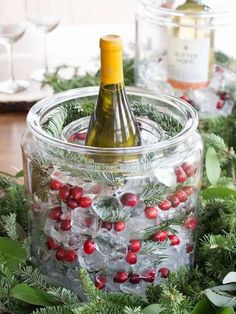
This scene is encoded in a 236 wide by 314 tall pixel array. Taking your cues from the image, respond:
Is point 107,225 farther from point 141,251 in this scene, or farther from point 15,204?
point 15,204

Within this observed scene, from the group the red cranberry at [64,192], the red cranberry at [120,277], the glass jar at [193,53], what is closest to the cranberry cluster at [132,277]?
the red cranberry at [120,277]

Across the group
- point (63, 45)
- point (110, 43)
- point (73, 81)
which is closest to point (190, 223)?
point (110, 43)

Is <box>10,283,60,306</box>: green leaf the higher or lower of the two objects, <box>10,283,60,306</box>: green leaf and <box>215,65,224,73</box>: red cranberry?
the lower

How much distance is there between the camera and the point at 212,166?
95 cm

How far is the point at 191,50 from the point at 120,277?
1.77 ft

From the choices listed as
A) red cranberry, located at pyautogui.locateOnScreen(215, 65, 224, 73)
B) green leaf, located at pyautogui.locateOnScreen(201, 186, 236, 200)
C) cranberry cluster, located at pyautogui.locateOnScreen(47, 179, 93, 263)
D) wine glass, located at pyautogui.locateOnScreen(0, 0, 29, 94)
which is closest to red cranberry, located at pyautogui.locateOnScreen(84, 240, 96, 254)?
cranberry cluster, located at pyautogui.locateOnScreen(47, 179, 93, 263)

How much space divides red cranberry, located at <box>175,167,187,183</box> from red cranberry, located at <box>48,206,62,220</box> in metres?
0.14

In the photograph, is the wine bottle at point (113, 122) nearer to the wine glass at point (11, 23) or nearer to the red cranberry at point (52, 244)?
the red cranberry at point (52, 244)

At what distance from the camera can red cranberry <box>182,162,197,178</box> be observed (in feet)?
2.60

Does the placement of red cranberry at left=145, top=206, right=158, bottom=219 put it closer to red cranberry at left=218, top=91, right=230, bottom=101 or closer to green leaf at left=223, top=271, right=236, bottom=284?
green leaf at left=223, top=271, right=236, bottom=284

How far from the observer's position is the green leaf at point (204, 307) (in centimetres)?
71

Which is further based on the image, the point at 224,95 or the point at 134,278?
the point at 224,95

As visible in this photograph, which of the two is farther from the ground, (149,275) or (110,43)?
(110,43)

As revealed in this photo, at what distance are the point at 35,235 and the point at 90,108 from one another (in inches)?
7.2
